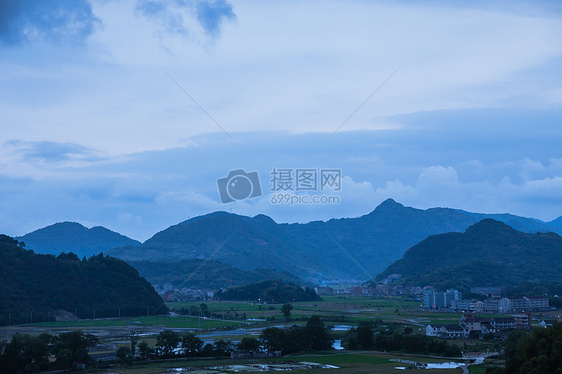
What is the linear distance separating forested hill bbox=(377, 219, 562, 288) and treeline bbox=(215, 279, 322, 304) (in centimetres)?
1947

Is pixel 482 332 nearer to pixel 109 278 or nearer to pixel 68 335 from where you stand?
pixel 68 335

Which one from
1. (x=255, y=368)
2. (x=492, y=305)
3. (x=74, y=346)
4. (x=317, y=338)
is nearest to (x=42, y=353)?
(x=74, y=346)

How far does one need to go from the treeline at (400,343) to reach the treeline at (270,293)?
49.2 meters

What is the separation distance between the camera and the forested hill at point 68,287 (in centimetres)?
5888

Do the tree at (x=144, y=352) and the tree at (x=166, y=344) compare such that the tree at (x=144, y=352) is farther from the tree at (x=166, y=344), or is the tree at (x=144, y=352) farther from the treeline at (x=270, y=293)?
the treeline at (x=270, y=293)

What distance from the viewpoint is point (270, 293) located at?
→ 89.1m

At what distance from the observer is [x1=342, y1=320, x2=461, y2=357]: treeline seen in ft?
113

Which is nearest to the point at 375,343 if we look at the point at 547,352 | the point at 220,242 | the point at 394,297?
the point at 547,352

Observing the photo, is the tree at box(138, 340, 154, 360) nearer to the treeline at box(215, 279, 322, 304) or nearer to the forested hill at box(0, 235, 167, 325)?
the forested hill at box(0, 235, 167, 325)

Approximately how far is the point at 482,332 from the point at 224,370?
20.3 meters

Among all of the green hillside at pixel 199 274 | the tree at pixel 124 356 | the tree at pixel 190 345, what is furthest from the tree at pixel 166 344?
the green hillside at pixel 199 274

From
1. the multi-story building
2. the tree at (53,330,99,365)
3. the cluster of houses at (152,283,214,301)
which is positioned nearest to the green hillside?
the cluster of houses at (152,283,214,301)

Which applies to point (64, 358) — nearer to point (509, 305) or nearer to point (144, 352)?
point (144, 352)

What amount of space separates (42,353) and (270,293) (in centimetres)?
6060
